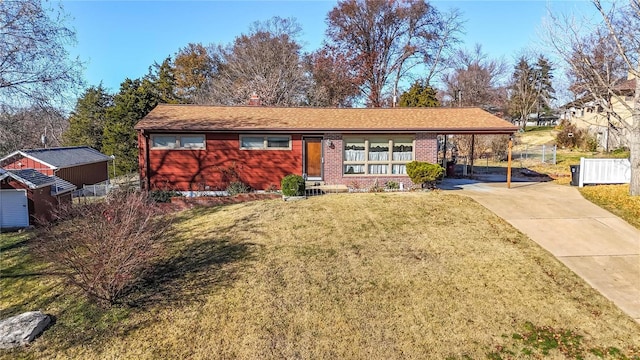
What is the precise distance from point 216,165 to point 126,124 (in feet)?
52.0

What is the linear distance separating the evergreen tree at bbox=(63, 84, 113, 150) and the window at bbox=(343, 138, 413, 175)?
25.9 meters

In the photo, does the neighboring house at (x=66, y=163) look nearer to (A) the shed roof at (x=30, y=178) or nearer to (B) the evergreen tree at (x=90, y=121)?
(A) the shed roof at (x=30, y=178)

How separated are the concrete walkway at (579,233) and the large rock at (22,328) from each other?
1040cm

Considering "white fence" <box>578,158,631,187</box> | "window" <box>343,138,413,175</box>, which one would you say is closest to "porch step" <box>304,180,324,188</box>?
"window" <box>343,138,413,175</box>

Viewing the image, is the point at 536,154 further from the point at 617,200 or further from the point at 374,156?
the point at 374,156

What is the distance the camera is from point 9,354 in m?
5.89

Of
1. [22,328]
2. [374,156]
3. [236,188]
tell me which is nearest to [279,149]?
[236,188]

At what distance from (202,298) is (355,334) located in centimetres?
307

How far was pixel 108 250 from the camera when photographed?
696 centimetres

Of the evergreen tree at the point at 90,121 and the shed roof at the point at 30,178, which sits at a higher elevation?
the evergreen tree at the point at 90,121

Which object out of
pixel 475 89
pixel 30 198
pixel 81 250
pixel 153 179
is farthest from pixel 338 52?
pixel 81 250

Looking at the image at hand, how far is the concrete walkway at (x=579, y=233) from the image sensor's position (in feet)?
24.6

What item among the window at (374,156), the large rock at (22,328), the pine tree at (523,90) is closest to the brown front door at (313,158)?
the window at (374,156)

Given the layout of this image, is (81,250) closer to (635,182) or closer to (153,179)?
(153,179)
